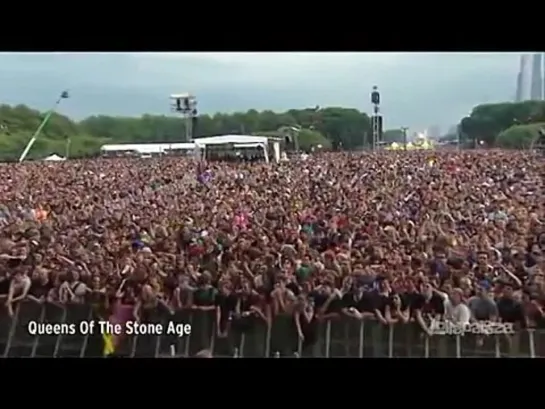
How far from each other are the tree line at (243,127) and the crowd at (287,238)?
0.08m

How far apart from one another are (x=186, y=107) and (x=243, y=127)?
0.83ft

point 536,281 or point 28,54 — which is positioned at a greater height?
point 28,54

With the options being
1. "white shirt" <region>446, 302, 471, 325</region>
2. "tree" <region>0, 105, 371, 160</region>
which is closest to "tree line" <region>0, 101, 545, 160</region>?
"tree" <region>0, 105, 371, 160</region>

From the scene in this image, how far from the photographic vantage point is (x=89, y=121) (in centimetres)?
358

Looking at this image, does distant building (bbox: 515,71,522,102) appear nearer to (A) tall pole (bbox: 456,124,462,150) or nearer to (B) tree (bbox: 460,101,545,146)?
(B) tree (bbox: 460,101,545,146)

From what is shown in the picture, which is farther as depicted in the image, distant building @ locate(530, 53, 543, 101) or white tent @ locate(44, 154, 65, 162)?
white tent @ locate(44, 154, 65, 162)

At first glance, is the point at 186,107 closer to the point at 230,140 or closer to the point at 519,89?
the point at 230,140

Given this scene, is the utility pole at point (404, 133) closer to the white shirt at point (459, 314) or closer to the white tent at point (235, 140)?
the white tent at point (235, 140)

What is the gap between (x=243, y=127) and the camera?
11.8 feet

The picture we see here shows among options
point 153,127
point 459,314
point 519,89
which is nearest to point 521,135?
point 519,89

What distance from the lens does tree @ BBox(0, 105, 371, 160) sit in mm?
3564
